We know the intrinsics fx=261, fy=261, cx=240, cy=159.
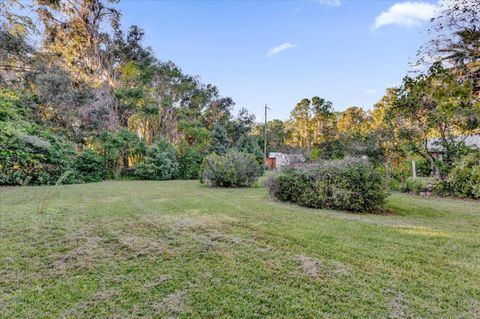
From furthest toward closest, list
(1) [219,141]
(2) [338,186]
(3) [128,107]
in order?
(1) [219,141], (3) [128,107], (2) [338,186]

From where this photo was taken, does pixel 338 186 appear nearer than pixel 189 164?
Yes

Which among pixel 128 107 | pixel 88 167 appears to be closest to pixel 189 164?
pixel 88 167

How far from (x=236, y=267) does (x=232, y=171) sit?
8341 millimetres

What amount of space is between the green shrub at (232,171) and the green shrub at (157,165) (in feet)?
18.2

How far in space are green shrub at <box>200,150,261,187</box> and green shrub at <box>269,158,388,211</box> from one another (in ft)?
13.3

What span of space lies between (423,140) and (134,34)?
20328mm

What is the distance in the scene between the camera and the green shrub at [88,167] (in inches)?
553

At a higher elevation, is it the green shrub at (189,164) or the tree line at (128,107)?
the tree line at (128,107)

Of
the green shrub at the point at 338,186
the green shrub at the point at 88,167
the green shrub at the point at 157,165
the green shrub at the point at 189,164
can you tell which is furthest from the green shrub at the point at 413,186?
the green shrub at the point at 88,167

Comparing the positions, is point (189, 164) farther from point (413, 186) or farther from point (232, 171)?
point (413, 186)

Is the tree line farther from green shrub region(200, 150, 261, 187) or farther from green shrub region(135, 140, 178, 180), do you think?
green shrub region(200, 150, 261, 187)

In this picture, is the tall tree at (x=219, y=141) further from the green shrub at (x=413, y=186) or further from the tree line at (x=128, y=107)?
the green shrub at (x=413, y=186)

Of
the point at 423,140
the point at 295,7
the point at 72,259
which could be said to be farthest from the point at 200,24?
the point at 72,259

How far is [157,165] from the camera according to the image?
1647 cm
